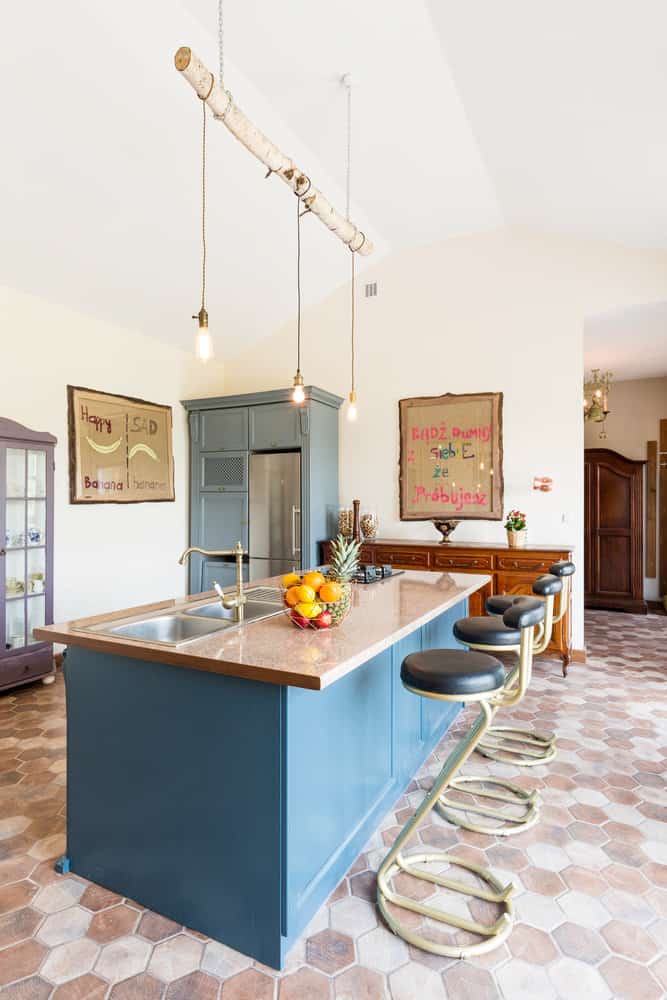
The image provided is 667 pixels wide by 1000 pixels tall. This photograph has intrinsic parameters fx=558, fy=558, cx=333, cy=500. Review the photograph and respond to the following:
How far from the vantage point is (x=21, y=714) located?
137 inches

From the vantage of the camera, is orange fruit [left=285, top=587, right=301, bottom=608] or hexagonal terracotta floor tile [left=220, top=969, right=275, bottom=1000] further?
orange fruit [left=285, top=587, right=301, bottom=608]

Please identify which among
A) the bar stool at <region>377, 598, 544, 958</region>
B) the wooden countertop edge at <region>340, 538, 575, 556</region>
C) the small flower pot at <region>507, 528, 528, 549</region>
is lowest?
the bar stool at <region>377, 598, 544, 958</region>

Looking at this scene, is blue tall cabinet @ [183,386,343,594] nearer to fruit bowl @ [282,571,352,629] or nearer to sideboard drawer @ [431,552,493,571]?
sideboard drawer @ [431,552,493,571]

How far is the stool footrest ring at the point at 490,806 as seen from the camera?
2.30 m

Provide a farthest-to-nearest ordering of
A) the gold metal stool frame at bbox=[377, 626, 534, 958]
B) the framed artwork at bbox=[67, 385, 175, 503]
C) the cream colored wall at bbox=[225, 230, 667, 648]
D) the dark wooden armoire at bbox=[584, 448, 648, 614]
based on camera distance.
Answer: the dark wooden armoire at bbox=[584, 448, 648, 614] < the cream colored wall at bbox=[225, 230, 667, 648] < the framed artwork at bbox=[67, 385, 175, 503] < the gold metal stool frame at bbox=[377, 626, 534, 958]

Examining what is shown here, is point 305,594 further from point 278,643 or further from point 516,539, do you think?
point 516,539

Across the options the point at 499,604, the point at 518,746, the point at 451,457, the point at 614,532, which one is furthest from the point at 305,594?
the point at 614,532

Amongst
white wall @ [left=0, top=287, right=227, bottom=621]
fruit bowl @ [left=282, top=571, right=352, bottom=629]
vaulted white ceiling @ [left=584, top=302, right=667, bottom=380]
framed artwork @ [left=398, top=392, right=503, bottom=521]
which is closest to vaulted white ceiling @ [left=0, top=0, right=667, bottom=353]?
white wall @ [left=0, top=287, right=227, bottom=621]

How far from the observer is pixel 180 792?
1759mm

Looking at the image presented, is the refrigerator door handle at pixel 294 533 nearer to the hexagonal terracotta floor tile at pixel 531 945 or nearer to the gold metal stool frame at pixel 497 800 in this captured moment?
the gold metal stool frame at pixel 497 800

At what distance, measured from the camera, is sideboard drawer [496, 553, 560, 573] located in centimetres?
433

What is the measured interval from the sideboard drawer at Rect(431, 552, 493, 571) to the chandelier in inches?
99.0

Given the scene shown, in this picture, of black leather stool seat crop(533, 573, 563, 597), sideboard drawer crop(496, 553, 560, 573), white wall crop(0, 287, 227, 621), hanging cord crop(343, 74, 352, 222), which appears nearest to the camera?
black leather stool seat crop(533, 573, 563, 597)

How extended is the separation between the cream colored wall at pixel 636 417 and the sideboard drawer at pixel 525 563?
3661mm
